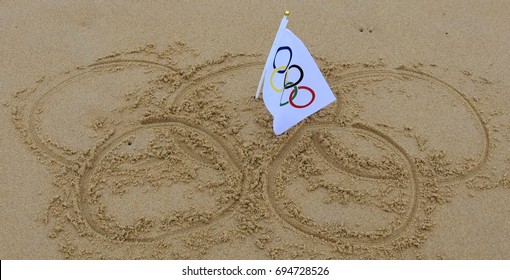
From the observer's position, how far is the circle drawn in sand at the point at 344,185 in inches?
109

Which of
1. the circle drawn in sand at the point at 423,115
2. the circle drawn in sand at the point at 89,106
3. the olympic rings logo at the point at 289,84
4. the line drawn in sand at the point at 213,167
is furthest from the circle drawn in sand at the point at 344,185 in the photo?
the circle drawn in sand at the point at 89,106

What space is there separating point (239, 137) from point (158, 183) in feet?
1.89

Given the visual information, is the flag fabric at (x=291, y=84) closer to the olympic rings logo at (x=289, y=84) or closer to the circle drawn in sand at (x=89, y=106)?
the olympic rings logo at (x=289, y=84)

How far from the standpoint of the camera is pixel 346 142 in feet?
10.2

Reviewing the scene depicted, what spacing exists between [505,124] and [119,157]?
8.22 ft

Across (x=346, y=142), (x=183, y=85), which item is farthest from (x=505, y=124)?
(x=183, y=85)

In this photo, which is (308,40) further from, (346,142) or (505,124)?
(505,124)

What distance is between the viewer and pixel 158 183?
2.89 meters

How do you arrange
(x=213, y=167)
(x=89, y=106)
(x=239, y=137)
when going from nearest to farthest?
(x=213, y=167) < (x=239, y=137) < (x=89, y=106)

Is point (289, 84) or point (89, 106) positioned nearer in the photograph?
point (289, 84)

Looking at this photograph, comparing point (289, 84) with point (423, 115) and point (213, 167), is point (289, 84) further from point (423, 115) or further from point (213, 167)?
point (423, 115)

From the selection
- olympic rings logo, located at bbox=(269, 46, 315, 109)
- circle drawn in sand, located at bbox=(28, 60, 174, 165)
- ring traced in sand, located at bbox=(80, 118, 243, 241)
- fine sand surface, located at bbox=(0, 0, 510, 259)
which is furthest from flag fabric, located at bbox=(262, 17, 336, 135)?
circle drawn in sand, located at bbox=(28, 60, 174, 165)

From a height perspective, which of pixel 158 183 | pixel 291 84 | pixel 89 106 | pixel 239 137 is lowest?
pixel 158 183

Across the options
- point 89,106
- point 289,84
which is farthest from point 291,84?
point 89,106
